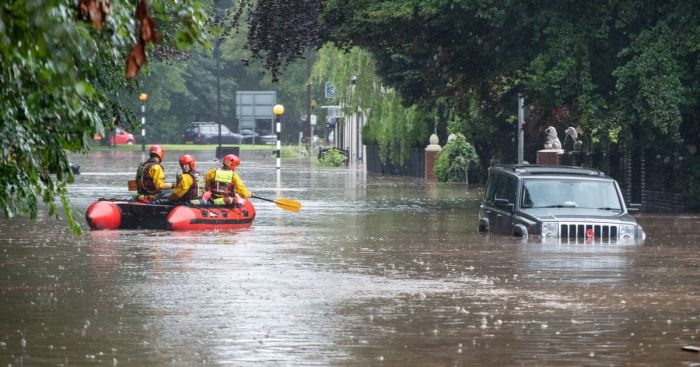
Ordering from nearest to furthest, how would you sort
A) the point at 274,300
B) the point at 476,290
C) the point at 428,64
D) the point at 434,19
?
the point at 274,300 → the point at 476,290 → the point at 434,19 → the point at 428,64

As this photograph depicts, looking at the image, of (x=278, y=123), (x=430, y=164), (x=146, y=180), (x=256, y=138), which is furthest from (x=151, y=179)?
(x=256, y=138)

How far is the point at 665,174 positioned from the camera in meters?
33.5

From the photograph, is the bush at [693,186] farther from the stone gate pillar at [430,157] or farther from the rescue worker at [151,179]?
the stone gate pillar at [430,157]

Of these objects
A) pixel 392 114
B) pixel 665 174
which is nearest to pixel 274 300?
pixel 665 174

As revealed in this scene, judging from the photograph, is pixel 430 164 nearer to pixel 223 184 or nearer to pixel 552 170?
pixel 223 184

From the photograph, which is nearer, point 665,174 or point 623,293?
point 623,293

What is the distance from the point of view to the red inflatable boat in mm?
25600

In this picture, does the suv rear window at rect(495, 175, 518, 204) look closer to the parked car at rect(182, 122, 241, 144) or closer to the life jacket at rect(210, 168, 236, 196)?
the life jacket at rect(210, 168, 236, 196)

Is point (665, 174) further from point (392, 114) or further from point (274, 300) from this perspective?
point (392, 114)

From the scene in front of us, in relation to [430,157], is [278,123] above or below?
above

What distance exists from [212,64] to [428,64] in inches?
3515

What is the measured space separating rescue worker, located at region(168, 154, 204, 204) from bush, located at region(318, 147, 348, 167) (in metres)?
44.9

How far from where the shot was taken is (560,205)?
2275 cm

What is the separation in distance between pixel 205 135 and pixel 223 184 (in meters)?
95.3
